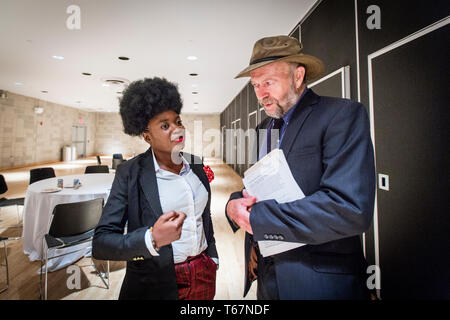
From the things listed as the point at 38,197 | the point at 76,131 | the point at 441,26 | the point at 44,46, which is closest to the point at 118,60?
the point at 44,46

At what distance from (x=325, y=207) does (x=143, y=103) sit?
102cm

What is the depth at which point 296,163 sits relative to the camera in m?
0.88

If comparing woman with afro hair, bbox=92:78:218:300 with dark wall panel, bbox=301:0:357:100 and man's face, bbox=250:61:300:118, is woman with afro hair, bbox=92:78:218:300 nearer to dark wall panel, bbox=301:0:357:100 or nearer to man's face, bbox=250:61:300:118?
man's face, bbox=250:61:300:118

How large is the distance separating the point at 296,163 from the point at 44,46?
635 centimetres

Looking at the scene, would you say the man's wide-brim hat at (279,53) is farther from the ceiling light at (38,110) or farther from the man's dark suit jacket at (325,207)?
the ceiling light at (38,110)

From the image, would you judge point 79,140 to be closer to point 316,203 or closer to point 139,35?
point 139,35

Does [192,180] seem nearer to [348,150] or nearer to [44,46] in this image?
[348,150]

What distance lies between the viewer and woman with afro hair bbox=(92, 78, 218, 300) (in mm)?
930

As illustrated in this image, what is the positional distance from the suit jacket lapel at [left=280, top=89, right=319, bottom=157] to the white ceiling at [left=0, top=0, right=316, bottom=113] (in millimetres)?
3006

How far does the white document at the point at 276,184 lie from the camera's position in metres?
0.86

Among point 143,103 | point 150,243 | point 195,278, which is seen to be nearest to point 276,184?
point 150,243

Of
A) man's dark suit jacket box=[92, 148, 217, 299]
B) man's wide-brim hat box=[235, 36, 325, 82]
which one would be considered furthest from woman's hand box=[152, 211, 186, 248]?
man's wide-brim hat box=[235, 36, 325, 82]

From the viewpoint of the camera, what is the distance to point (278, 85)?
1059mm

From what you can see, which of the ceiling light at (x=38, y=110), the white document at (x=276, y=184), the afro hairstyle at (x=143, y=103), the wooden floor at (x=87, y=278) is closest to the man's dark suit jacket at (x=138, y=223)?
the afro hairstyle at (x=143, y=103)
